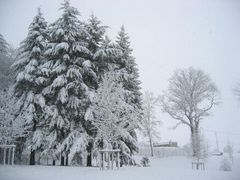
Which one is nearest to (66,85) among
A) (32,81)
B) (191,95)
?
(32,81)

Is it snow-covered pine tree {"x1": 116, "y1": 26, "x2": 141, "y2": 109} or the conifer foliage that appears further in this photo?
snow-covered pine tree {"x1": 116, "y1": 26, "x2": 141, "y2": 109}

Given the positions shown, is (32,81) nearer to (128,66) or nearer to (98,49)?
(98,49)

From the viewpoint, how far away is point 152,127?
3741 cm

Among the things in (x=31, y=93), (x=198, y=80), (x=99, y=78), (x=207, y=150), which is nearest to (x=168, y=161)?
(x=207, y=150)

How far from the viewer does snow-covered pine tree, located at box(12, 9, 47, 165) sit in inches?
646

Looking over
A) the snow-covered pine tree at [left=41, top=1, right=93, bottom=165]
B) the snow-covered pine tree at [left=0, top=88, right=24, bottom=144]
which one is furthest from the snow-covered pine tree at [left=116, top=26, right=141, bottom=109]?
the snow-covered pine tree at [left=0, top=88, right=24, bottom=144]

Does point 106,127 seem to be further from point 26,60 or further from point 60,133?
point 26,60

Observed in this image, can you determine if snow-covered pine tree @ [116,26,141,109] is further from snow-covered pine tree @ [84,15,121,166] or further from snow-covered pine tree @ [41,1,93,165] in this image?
snow-covered pine tree @ [41,1,93,165]

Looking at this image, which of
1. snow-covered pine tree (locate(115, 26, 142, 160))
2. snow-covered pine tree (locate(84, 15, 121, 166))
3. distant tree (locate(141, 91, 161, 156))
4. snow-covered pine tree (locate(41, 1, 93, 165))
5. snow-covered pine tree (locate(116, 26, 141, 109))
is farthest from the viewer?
distant tree (locate(141, 91, 161, 156))

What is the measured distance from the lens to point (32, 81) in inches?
677

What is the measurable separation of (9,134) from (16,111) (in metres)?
1.74

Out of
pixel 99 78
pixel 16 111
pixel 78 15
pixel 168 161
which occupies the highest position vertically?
pixel 78 15

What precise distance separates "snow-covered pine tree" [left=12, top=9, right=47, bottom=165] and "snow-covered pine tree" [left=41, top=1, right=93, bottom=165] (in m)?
0.76

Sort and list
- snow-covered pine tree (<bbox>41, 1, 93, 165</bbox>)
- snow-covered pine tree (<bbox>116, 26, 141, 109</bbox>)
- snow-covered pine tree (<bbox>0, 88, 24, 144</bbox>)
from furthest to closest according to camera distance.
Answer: snow-covered pine tree (<bbox>116, 26, 141, 109</bbox>) → snow-covered pine tree (<bbox>41, 1, 93, 165</bbox>) → snow-covered pine tree (<bbox>0, 88, 24, 144</bbox>)
